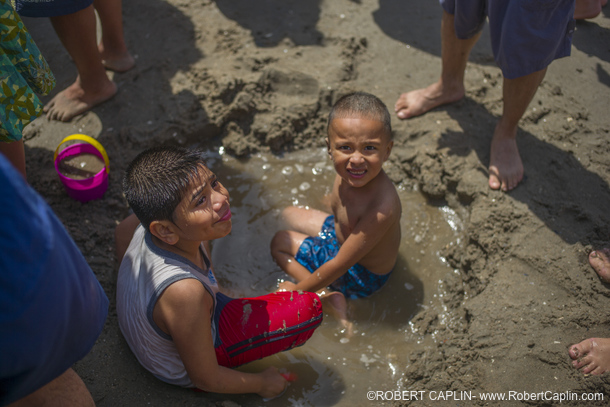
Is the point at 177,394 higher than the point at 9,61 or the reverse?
the reverse

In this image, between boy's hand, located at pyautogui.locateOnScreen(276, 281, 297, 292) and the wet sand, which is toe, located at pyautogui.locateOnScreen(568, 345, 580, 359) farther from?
boy's hand, located at pyautogui.locateOnScreen(276, 281, 297, 292)

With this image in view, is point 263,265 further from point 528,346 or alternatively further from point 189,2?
point 189,2

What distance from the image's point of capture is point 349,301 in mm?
2672

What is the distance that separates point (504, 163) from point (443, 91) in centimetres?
72

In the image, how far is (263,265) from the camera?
113 inches

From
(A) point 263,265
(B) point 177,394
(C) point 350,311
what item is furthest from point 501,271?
(B) point 177,394

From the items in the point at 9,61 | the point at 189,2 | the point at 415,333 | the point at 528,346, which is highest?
the point at 9,61

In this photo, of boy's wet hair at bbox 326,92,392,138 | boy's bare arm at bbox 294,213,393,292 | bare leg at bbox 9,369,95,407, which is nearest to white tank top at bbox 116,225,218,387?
bare leg at bbox 9,369,95,407

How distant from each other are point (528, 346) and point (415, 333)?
1.83 feet

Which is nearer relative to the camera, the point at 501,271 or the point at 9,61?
the point at 9,61

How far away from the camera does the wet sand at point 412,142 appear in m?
2.24

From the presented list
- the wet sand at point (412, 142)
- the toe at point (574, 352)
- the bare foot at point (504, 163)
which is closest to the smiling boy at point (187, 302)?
the wet sand at point (412, 142)

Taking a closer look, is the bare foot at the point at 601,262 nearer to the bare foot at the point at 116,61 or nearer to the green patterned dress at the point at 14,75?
the green patterned dress at the point at 14,75

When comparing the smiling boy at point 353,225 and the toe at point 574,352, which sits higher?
the smiling boy at point 353,225
